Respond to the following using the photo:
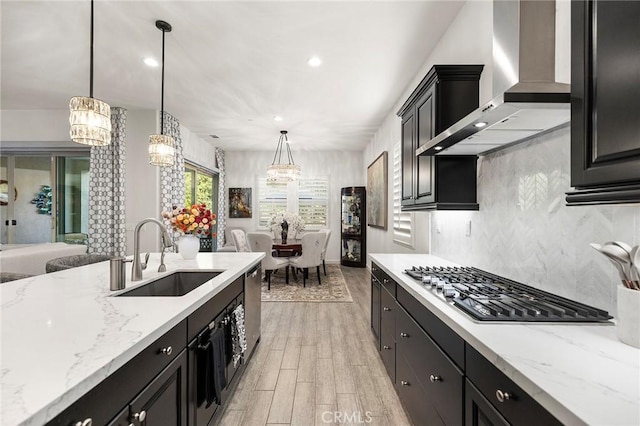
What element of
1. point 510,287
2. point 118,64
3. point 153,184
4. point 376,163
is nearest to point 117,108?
point 153,184

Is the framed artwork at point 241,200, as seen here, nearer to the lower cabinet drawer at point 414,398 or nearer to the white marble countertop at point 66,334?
the white marble countertop at point 66,334

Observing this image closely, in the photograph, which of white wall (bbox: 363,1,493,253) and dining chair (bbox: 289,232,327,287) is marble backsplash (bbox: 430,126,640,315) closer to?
white wall (bbox: 363,1,493,253)

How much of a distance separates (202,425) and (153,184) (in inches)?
166

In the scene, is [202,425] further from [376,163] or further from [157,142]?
[376,163]

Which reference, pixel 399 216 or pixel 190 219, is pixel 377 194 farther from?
pixel 190 219

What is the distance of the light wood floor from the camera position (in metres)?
1.93

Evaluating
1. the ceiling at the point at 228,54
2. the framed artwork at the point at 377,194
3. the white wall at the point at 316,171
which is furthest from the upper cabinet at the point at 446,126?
the white wall at the point at 316,171

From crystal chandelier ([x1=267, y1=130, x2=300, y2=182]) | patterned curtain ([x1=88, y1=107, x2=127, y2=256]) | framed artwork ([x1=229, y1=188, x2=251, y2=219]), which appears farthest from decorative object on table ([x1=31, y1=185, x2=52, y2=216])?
crystal chandelier ([x1=267, y1=130, x2=300, y2=182])

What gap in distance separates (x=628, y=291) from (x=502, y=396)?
0.50 meters

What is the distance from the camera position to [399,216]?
169 inches

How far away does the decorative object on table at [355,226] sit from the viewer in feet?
23.2

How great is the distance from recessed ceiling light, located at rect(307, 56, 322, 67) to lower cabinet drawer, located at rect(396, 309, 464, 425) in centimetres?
270

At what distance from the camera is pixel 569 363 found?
0.81 m

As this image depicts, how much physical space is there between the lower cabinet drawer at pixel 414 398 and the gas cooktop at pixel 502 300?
0.52m
